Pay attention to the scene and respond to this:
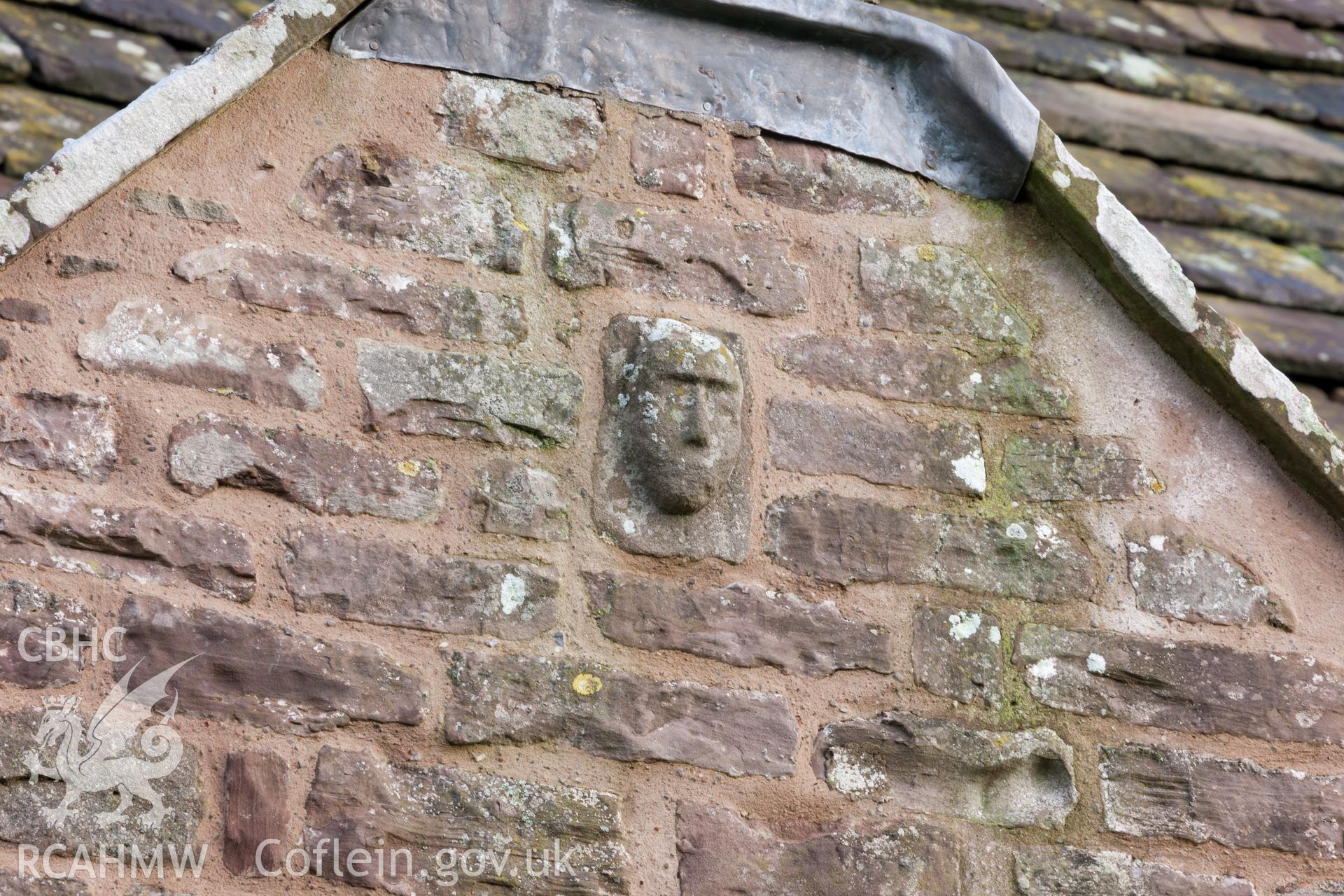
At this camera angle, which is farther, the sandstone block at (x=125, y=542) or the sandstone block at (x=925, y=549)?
the sandstone block at (x=925, y=549)

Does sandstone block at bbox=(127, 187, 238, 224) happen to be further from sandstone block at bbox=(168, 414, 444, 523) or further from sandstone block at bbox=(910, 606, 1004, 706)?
sandstone block at bbox=(910, 606, 1004, 706)

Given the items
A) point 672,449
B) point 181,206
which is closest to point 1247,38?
point 672,449

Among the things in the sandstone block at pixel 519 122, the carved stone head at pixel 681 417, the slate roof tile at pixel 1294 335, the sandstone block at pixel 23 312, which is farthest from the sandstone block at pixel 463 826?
the slate roof tile at pixel 1294 335

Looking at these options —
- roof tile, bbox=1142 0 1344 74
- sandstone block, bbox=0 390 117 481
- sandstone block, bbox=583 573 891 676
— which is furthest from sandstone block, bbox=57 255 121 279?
roof tile, bbox=1142 0 1344 74

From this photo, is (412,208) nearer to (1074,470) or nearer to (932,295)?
(932,295)

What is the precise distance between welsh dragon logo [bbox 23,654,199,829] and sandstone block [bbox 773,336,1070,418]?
1.02m

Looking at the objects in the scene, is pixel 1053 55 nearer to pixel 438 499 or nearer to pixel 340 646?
pixel 438 499

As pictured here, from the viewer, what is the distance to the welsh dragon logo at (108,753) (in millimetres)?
1595

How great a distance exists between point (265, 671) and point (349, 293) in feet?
1.79

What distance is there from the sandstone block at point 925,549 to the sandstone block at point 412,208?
1.90 feet

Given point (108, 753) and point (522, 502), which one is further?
point (522, 502)

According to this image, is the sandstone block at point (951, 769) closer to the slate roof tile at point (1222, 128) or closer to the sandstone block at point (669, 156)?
the sandstone block at point (669, 156)

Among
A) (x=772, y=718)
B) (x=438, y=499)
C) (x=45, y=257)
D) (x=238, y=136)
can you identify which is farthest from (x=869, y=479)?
(x=45, y=257)

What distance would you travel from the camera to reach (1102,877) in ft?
6.07
